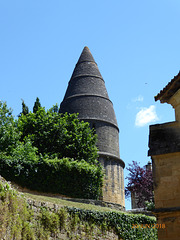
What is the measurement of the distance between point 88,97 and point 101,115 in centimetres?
221

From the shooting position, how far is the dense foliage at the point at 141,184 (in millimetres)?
26406

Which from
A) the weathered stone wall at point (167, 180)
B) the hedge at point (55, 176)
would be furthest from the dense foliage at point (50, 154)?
the weathered stone wall at point (167, 180)

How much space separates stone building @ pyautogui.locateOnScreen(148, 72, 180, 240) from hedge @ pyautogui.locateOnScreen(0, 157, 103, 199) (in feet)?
40.1

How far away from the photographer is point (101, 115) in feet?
101

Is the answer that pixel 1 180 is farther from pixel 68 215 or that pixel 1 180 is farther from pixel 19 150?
pixel 19 150

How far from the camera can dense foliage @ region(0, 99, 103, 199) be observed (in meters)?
20.9

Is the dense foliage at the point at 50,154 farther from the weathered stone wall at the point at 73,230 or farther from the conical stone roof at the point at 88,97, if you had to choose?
the weathered stone wall at the point at 73,230

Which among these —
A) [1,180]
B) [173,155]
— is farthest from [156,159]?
[1,180]

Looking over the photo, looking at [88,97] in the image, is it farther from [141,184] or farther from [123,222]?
[123,222]

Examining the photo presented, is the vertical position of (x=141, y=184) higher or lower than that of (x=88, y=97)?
lower

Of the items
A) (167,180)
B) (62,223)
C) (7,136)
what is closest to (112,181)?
(7,136)

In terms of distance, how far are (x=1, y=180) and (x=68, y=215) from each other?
12.0ft

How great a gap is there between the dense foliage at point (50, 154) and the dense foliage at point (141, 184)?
350cm

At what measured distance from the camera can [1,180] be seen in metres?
10.2
